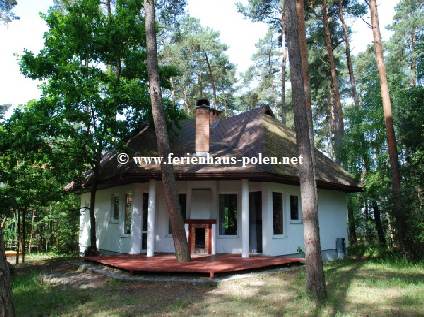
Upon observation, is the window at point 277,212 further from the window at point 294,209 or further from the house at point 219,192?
the window at point 294,209

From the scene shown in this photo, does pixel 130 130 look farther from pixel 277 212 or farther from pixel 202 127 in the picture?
pixel 277 212

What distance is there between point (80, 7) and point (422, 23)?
22948 mm

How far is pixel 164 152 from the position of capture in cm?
882

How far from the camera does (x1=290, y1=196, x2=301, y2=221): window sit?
11.5m

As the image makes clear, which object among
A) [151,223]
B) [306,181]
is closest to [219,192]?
[151,223]

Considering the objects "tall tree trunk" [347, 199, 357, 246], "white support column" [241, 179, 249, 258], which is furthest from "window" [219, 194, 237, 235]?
"tall tree trunk" [347, 199, 357, 246]

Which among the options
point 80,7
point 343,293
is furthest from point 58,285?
point 80,7

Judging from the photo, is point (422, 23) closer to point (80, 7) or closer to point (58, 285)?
point (80, 7)

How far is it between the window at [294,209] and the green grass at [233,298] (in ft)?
11.3

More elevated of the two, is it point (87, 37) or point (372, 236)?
point (87, 37)

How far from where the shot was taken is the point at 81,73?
34.4 ft

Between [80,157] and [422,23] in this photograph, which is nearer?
[80,157]

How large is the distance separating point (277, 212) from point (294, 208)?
928 mm

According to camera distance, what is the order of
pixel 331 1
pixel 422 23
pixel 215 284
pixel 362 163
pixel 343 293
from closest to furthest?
pixel 343 293, pixel 215 284, pixel 362 163, pixel 331 1, pixel 422 23
